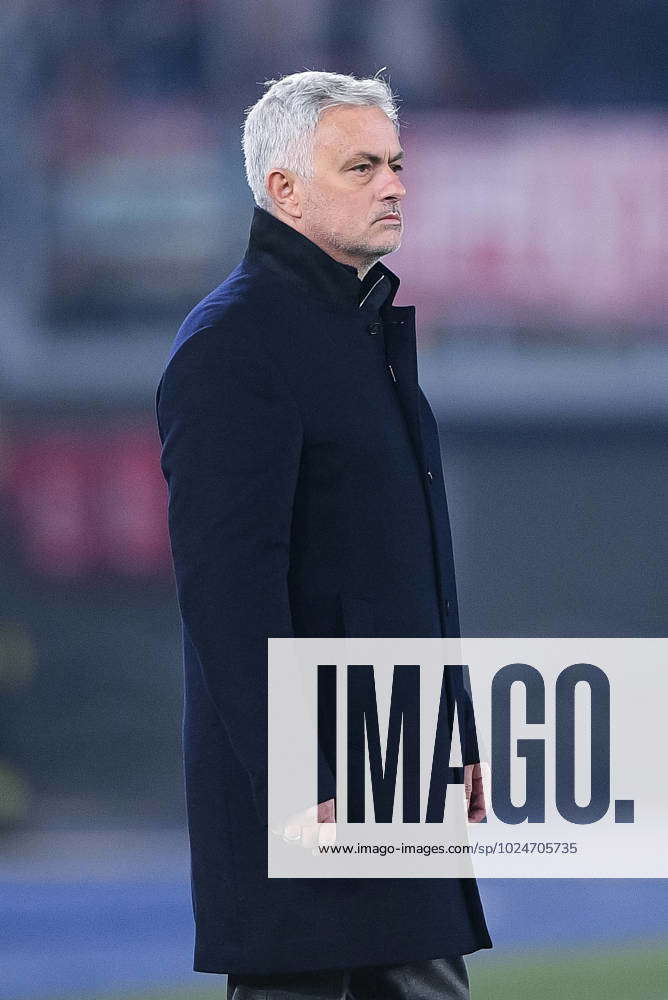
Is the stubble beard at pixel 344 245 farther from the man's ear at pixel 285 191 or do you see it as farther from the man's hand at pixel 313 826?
the man's hand at pixel 313 826

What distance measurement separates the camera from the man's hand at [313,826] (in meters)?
1.88

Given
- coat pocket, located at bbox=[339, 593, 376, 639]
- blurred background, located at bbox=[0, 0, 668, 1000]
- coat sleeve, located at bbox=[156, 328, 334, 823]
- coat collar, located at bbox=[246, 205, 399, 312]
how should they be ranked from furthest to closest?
blurred background, located at bbox=[0, 0, 668, 1000] < coat collar, located at bbox=[246, 205, 399, 312] < coat pocket, located at bbox=[339, 593, 376, 639] < coat sleeve, located at bbox=[156, 328, 334, 823]

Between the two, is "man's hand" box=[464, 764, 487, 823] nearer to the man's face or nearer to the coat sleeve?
the coat sleeve

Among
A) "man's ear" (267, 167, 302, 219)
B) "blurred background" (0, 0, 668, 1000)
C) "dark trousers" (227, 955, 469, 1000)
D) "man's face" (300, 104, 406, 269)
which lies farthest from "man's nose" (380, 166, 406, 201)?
"blurred background" (0, 0, 668, 1000)

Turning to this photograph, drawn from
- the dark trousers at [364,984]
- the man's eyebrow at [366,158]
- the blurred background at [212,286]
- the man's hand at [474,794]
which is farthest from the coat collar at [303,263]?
the blurred background at [212,286]

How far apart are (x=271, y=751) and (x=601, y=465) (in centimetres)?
663

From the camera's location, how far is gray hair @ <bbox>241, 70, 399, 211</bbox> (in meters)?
2.09

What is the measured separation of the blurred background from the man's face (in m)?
5.86

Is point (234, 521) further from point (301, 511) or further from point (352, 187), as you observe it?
point (352, 187)

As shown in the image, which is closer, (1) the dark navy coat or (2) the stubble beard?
(1) the dark navy coat

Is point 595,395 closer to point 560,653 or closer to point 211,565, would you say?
point 560,653

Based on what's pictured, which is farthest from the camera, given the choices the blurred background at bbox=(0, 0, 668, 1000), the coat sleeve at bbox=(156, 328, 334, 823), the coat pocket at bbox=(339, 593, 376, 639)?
the blurred background at bbox=(0, 0, 668, 1000)

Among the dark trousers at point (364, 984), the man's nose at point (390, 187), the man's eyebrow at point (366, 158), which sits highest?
the man's eyebrow at point (366, 158)

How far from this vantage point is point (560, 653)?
26.5 ft
